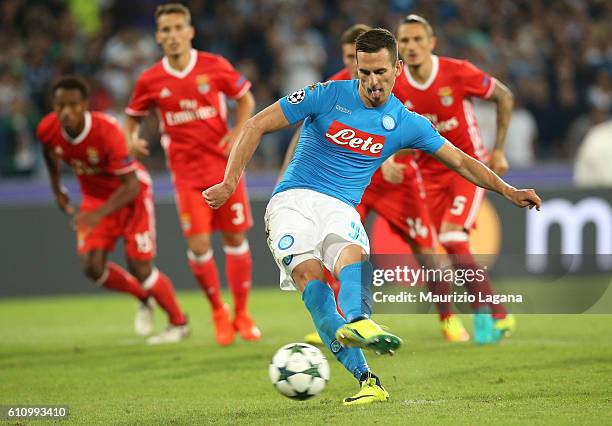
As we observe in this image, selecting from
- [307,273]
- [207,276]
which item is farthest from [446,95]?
[307,273]

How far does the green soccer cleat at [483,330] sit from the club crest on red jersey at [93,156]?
3.72 m

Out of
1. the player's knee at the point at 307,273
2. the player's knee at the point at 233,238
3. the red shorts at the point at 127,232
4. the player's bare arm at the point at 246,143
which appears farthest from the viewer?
the red shorts at the point at 127,232

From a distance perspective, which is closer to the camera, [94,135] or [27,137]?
[94,135]

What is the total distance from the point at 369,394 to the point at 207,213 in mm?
3942

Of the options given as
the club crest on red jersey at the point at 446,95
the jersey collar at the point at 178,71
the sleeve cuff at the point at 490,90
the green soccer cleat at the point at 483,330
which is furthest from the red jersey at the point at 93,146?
the green soccer cleat at the point at 483,330

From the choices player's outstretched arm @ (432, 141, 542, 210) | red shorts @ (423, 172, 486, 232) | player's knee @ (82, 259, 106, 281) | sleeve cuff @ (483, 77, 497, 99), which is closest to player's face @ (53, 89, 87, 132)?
player's knee @ (82, 259, 106, 281)

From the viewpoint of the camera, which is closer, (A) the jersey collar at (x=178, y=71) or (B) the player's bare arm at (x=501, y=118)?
(B) the player's bare arm at (x=501, y=118)

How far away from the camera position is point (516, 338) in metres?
9.80

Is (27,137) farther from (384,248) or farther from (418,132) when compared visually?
(418,132)

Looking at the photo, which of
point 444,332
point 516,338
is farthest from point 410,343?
point 516,338

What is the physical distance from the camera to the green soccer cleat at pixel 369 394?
6516 mm

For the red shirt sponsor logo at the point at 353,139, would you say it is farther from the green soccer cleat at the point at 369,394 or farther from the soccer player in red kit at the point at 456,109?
the soccer player in red kit at the point at 456,109

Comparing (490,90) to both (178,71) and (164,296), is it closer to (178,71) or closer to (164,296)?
(178,71)

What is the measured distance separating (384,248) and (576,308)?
3557 mm
